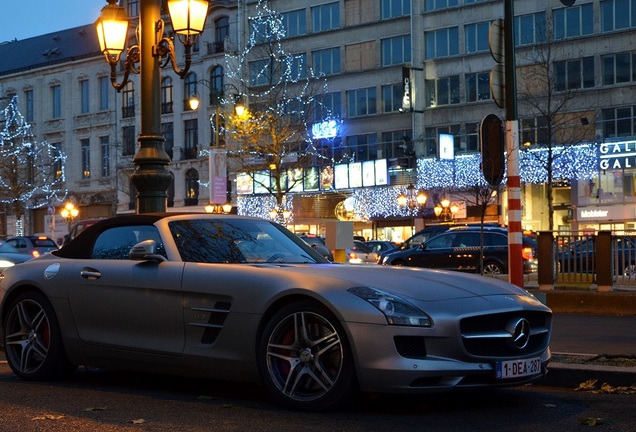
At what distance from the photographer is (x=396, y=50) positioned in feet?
211

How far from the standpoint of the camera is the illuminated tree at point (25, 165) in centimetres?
7678

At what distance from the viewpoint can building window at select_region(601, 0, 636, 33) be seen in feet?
180

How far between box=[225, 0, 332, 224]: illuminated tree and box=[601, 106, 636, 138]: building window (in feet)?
51.7

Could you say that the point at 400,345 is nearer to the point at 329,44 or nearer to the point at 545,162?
the point at 545,162

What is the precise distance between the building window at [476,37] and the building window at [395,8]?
162 inches

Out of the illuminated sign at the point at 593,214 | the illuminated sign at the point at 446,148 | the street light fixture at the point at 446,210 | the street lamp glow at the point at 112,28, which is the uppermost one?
the illuminated sign at the point at 446,148

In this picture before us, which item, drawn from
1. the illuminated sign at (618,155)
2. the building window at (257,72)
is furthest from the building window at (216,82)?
the illuminated sign at (618,155)

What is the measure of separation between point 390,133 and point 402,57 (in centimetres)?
438

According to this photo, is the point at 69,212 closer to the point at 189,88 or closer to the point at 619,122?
the point at 189,88

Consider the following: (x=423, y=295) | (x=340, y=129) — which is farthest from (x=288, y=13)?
(x=423, y=295)

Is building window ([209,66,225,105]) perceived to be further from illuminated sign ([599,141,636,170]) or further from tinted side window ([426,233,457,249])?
tinted side window ([426,233,457,249])

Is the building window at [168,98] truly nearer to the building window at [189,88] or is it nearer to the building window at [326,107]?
the building window at [189,88]

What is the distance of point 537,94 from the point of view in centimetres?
5606

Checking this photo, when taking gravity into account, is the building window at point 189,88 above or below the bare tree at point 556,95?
above
